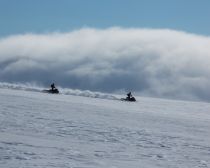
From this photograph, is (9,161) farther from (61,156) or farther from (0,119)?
(0,119)

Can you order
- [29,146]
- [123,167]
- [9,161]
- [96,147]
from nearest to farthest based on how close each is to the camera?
[9,161] < [123,167] < [29,146] < [96,147]

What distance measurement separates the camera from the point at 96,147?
1614 centimetres

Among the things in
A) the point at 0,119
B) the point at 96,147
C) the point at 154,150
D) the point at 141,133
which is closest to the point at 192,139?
the point at 141,133

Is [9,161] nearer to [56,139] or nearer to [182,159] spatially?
[56,139]

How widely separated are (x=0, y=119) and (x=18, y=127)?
2546mm

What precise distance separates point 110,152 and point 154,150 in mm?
2321

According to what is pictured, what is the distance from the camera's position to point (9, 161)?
12.1 m

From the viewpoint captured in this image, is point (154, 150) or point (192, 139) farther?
point (192, 139)

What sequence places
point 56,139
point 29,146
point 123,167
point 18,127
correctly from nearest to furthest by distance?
point 123,167 < point 29,146 < point 56,139 < point 18,127

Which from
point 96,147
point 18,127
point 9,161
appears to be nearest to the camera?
point 9,161

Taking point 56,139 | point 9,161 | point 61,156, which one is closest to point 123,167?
point 61,156

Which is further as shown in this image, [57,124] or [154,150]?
[57,124]

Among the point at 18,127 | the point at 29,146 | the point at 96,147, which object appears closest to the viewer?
the point at 29,146

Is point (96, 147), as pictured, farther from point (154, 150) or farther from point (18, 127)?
point (18, 127)
